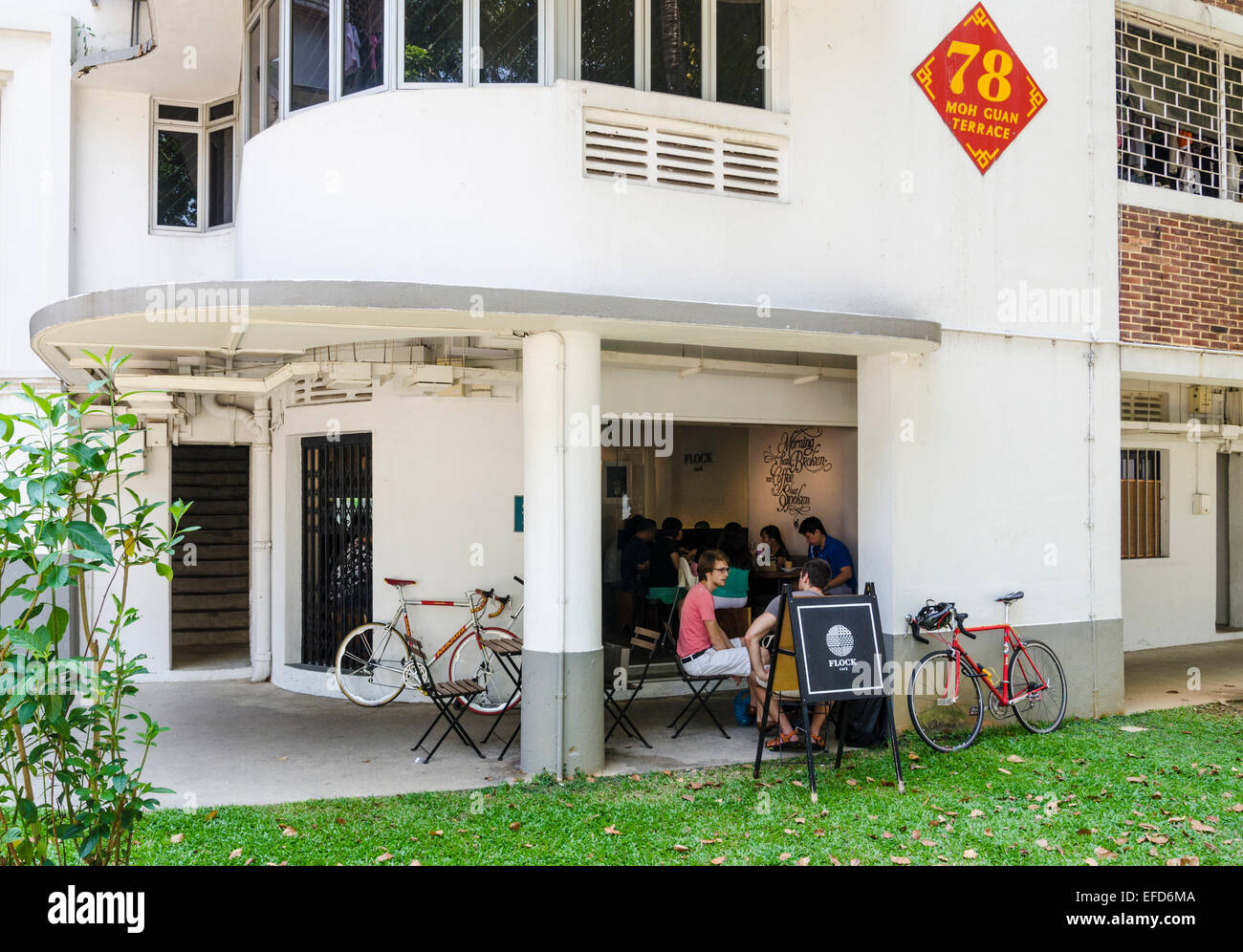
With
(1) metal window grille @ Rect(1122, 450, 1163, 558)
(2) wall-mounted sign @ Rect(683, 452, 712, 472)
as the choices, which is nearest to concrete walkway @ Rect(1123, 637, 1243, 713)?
(1) metal window grille @ Rect(1122, 450, 1163, 558)

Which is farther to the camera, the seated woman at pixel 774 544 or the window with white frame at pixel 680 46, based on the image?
the seated woman at pixel 774 544

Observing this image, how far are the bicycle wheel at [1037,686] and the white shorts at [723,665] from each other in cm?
219

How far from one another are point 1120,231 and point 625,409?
14.9 ft

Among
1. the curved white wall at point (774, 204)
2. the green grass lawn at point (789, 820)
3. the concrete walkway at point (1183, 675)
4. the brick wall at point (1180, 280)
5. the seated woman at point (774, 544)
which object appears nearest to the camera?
the green grass lawn at point (789, 820)

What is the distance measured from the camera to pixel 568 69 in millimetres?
6715

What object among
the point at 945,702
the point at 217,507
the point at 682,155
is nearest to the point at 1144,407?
the point at 945,702

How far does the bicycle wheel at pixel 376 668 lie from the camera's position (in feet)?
28.7

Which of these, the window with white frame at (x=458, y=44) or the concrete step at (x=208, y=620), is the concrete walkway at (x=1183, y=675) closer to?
the window with white frame at (x=458, y=44)

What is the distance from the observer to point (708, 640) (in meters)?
7.46

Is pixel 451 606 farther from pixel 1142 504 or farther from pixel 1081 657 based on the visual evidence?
pixel 1142 504

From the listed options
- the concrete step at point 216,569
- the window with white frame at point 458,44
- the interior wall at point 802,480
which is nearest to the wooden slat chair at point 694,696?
the interior wall at point 802,480

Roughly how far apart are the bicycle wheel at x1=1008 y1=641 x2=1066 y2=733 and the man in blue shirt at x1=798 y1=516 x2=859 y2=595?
1.62 m

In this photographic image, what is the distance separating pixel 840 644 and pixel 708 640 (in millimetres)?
1399

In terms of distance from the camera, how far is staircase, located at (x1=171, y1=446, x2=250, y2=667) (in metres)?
11.9
